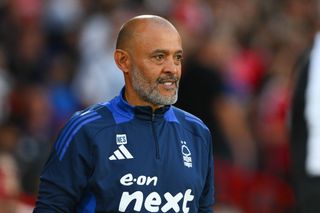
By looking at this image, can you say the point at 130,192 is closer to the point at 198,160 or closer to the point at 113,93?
the point at 198,160

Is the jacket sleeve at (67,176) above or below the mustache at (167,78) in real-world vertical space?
below

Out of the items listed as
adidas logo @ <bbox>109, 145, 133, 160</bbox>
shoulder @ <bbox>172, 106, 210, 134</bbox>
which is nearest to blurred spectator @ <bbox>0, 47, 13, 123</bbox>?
shoulder @ <bbox>172, 106, 210, 134</bbox>

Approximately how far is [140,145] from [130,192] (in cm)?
24

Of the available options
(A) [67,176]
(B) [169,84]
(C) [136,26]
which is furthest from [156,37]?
(A) [67,176]

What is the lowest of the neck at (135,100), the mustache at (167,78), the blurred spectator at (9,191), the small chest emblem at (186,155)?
the blurred spectator at (9,191)

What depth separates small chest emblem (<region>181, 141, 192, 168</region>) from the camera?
4871 mm

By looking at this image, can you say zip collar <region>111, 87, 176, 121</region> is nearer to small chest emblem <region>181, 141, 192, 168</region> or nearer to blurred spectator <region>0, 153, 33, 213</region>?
small chest emblem <region>181, 141, 192, 168</region>

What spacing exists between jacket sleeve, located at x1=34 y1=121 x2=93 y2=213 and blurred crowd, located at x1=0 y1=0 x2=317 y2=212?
3.03 m

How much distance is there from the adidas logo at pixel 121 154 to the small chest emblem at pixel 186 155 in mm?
263

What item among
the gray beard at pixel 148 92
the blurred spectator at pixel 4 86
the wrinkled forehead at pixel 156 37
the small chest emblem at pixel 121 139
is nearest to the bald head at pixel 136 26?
the wrinkled forehead at pixel 156 37

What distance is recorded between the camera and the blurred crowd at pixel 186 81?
31.8 ft

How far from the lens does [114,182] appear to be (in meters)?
4.68

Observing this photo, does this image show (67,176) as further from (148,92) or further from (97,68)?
(97,68)

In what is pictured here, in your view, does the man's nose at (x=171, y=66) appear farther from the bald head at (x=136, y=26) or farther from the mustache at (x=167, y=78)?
the bald head at (x=136, y=26)
